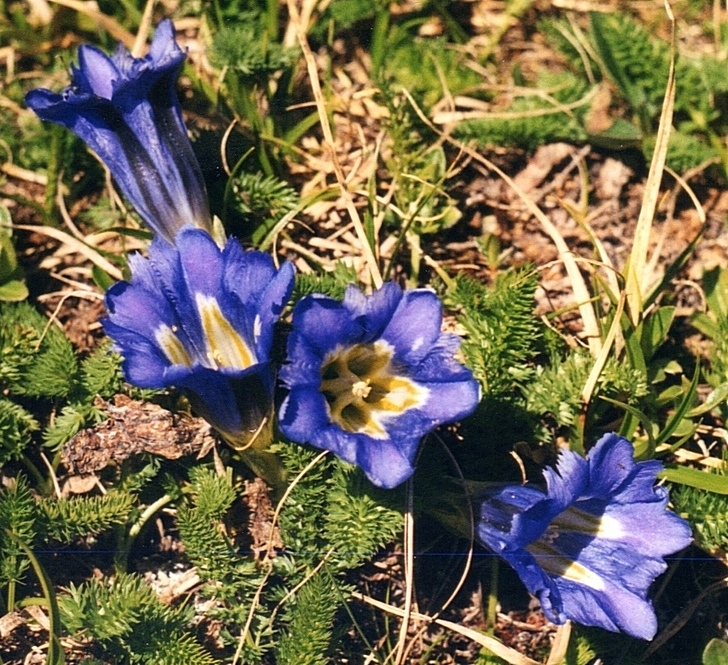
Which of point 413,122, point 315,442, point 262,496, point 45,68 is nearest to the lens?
point 315,442

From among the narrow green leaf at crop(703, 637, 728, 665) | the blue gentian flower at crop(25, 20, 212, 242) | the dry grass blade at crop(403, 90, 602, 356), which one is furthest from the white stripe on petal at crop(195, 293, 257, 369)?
the narrow green leaf at crop(703, 637, 728, 665)

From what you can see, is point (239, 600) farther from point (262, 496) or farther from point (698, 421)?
point (698, 421)

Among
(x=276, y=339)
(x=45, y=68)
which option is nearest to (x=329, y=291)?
(x=276, y=339)

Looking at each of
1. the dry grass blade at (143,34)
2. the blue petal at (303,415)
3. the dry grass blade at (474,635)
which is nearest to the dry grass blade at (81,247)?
the dry grass blade at (143,34)

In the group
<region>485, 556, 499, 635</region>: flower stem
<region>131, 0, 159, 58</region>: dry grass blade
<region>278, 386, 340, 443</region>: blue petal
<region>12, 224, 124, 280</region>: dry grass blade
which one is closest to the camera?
<region>278, 386, 340, 443</region>: blue petal

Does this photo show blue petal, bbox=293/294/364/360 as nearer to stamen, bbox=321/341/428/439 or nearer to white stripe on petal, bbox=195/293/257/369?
stamen, bbox=321/341/428/439

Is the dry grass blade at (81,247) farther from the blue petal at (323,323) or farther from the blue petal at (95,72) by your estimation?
the blue petal at (323,323)
